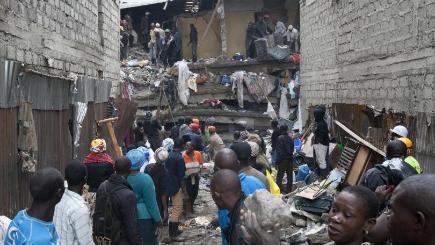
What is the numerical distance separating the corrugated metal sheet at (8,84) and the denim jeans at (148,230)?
6.27ft

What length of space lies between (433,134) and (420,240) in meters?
5.10

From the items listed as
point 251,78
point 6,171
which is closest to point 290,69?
point 251,78

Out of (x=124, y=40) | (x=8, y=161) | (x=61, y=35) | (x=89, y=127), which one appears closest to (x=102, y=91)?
(x=89, y=127)

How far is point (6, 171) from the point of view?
5.30 m

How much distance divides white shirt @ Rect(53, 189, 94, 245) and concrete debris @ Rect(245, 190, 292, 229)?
5.57 ft

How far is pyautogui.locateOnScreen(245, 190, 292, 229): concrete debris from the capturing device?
2.87 m

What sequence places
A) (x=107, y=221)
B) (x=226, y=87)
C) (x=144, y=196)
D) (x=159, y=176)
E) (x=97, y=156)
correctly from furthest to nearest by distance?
(x=226, y=87) < (x=159, y=176) < (x=97, y=156) < (x=144, y=196) < (x=107, y=221)

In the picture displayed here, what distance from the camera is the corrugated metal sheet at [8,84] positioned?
519 cm

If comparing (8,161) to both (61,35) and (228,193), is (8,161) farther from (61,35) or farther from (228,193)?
(61,35)

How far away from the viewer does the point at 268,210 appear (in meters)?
2.90

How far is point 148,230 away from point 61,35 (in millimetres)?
3482

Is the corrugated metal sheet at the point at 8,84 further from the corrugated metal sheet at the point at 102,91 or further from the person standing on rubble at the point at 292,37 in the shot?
the person standing on rubble at the point at 292,37

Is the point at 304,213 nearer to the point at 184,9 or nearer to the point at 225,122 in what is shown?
the point at 225,122

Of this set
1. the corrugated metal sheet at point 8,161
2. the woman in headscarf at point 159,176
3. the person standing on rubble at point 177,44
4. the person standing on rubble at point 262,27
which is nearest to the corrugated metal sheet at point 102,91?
the woman in headscarf at point 159,176
